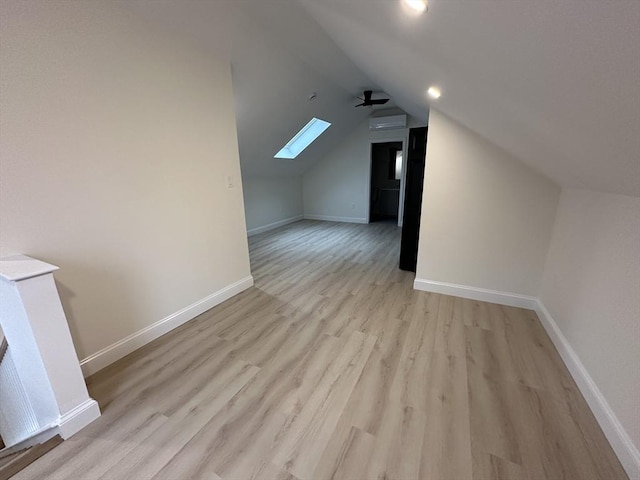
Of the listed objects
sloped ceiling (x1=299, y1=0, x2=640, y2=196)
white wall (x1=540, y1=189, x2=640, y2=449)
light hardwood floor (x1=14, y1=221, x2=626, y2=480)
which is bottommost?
light hardwood floor (x1=14, y1=221, x2=626, y2=480)


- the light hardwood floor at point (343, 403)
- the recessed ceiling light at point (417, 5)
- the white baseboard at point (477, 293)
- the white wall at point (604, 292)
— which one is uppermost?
the recessed ceiling light at point (417, 5)

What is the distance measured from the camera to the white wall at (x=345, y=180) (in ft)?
20.0

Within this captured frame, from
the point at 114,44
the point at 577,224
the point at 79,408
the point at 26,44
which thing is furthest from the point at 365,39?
the point at 79,408

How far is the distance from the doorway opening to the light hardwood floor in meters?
5.09

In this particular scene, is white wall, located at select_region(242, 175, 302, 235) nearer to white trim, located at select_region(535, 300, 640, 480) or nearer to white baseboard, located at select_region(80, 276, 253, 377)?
white baseboard, located at select_region(80, 276, 253, 377)

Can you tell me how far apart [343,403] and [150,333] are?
5.18 feet

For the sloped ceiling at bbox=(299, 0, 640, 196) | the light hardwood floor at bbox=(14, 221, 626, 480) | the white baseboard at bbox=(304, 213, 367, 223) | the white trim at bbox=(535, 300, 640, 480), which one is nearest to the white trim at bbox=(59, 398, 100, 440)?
the light hardwood floor at bbox=(14, 221, 626, 480)

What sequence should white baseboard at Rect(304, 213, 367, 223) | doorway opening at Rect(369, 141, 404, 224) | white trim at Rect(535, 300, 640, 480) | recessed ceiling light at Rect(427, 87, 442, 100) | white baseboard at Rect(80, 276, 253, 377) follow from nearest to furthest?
white trim at Rect(535, 300, 640, 480)
white baseboard at Rect(80, 276, 253, 377)
recessed ceiling light at Rect(427, 87, 442, 100)
white baseboard at Rect(304, 213, 367, 223)
doorway opening at Rect(369, 141, 404, 224)

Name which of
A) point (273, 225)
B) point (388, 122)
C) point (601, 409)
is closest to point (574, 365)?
point (601, 409)

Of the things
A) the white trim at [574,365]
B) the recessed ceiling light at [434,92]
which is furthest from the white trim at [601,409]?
the recessed ceiling light at [434,92]

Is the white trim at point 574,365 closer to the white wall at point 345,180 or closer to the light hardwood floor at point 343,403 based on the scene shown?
the light hardwood floor at point 343,403

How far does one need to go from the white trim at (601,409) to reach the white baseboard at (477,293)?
1.51 ft

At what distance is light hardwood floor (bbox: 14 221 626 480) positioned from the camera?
1188 millimetres

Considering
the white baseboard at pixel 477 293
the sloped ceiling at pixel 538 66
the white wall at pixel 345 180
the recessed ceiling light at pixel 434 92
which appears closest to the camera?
the sloped ceiling at pixel 538 66
